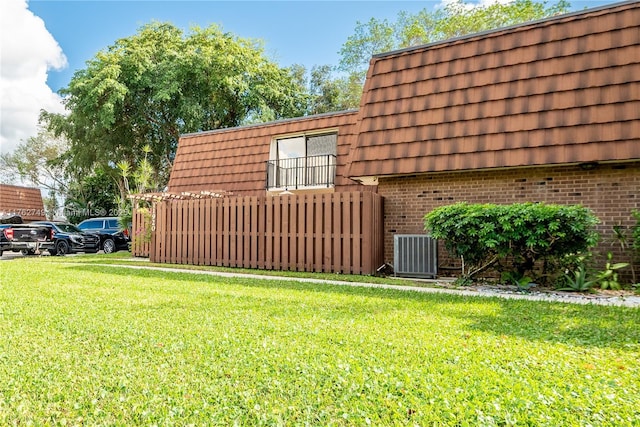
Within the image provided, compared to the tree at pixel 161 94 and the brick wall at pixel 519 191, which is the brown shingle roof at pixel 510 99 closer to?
the brick wall at pixel 519 191

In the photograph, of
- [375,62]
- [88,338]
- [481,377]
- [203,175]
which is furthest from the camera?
[203,175]

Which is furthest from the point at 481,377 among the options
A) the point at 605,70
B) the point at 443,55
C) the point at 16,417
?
the point at 443,55

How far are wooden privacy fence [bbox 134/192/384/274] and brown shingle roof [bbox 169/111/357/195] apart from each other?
295 cm

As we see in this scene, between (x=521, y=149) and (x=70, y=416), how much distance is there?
8286 millimetres

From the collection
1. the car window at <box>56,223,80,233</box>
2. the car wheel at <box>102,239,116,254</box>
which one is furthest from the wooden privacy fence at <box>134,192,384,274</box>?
the car wheel at <box>102,239,116,254</box>

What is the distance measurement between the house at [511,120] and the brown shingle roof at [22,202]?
33297 millimetres

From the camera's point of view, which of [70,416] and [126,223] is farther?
[126,223]

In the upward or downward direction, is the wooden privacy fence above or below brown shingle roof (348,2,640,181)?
below

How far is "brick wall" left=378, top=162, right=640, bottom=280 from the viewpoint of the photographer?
24.5 ft

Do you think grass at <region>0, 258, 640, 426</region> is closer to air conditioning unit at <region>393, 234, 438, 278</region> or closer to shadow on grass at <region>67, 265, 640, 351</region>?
shadow on grass at <region>67, 265, 640, 351</region>

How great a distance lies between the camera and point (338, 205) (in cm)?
949

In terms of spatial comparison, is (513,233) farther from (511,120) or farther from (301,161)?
(301,161)

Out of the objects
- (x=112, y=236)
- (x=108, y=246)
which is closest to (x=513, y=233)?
(x=112, y=236)

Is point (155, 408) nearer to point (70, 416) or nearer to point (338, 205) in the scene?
point (70, 416)
